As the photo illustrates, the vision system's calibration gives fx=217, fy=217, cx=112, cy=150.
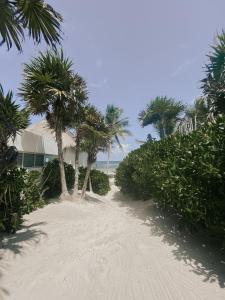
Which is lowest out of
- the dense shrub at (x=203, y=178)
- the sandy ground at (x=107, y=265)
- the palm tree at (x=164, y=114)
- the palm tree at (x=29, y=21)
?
the sandy ground at (x=107, y=265)

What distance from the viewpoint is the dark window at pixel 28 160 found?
12352mm

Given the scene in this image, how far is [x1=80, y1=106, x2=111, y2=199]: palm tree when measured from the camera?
475 inches

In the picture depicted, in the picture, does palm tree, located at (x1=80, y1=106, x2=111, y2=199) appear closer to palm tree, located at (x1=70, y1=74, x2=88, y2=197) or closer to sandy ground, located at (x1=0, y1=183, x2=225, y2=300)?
palm tree, located at (x1=70, y1=74, x2=88, y2=197)

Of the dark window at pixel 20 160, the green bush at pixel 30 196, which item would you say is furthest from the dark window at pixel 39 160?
the green bush at pixel 30 196

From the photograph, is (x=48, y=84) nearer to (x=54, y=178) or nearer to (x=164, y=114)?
(x=54, y=178)

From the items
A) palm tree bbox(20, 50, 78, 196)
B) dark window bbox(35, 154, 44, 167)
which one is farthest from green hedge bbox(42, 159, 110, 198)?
palm tree bbox(20, 50, 78, 196)

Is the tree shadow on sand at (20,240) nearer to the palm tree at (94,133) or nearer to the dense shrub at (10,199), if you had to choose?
the dense shrub at (10,199)

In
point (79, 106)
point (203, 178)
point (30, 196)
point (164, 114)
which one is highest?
point (164, 114)

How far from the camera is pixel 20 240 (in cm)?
584

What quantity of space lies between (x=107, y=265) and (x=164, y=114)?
22130mm

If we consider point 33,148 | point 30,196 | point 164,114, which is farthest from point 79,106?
point 164,114

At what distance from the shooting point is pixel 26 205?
8.38m

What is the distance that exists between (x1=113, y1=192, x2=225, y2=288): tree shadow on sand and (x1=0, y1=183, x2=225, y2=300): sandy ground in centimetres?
2

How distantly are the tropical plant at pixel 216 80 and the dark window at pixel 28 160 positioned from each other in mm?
9919
